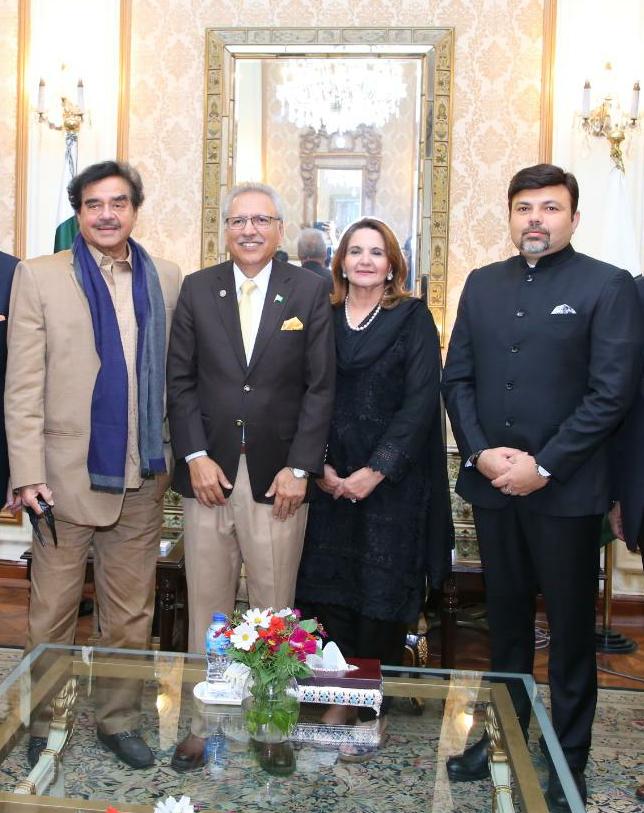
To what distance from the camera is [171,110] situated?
4.66 metres

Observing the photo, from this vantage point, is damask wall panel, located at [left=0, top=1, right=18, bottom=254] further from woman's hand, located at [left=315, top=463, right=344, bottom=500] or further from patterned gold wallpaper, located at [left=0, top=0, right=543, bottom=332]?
woman's hand, located at [left=315, top=463, right=344, bottom=500]

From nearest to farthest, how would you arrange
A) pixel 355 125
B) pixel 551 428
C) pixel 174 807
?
pixel 174 807 → pixel 551 428 → pixel 355 125

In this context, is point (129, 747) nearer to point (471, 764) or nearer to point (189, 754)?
point (189, 754)

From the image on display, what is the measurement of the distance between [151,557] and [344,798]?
4.16 feet

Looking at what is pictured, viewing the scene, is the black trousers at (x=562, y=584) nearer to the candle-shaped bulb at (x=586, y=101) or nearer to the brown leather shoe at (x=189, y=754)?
the brown leather shoe at (x=189, y=754)

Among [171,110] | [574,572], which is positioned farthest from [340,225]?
[574,572]

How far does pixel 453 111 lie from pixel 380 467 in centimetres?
233

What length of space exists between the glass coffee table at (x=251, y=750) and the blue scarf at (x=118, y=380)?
568mm

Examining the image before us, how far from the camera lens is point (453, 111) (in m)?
4.55

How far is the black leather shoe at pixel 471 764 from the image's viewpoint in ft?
6.52

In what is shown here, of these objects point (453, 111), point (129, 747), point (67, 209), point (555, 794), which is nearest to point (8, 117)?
point (67, 209)

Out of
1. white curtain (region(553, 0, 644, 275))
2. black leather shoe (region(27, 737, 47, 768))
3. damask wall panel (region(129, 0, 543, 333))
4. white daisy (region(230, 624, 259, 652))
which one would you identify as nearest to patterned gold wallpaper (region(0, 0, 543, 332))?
damask wall panel (region(129, 0, 543, 333))

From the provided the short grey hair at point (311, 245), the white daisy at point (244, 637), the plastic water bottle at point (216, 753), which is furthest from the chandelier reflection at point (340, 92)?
the plastic water bottle at point (216, 753)

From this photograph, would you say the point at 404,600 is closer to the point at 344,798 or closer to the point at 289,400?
the point at 289,400
